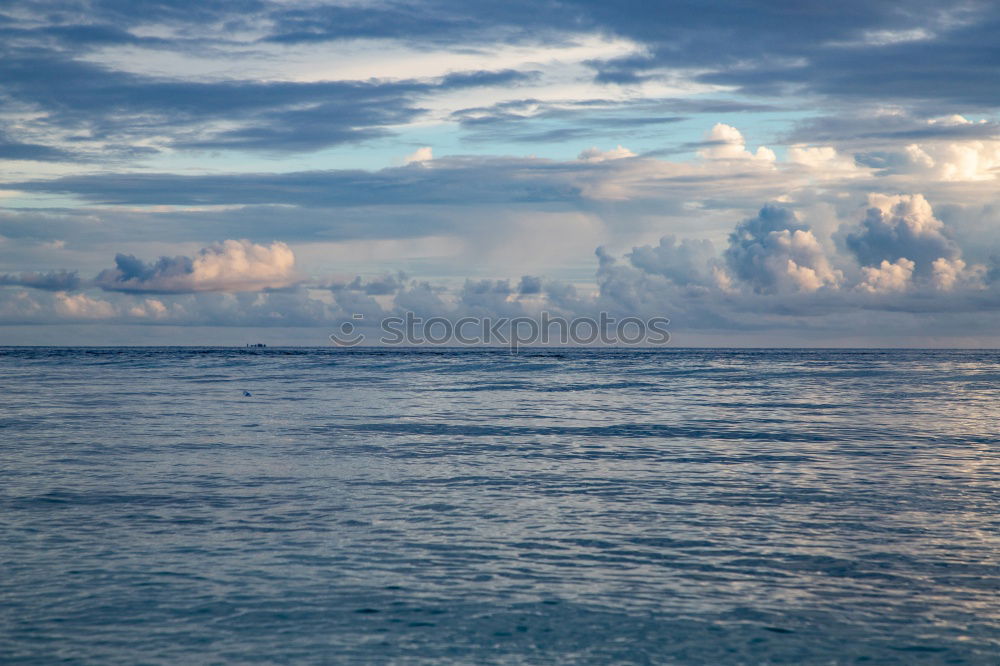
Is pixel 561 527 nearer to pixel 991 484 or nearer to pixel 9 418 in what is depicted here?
pixel 991 484

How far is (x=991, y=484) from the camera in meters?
17.7

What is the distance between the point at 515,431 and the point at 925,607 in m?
18.7

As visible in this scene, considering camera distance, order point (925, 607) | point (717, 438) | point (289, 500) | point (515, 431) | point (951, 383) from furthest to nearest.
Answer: point (951, 383)
point (515, 431)
point (717, 438)
point (289, 500)
point (925, 607)

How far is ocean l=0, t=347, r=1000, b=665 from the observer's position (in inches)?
351

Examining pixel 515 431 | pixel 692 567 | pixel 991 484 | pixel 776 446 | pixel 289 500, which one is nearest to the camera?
pixel 692 567

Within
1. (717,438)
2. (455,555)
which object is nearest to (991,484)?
(717,438)

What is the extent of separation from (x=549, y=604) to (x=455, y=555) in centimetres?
237

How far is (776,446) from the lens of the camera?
945 inches

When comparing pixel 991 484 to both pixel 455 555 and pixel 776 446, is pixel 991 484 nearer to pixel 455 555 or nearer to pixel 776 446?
pixel 776 446

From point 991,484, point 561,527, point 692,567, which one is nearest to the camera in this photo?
point 692,567

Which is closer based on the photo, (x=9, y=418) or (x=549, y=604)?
(x=549, y=604)

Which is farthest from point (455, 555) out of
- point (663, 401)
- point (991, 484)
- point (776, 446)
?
point (663, 401)

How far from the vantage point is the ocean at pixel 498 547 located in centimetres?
891

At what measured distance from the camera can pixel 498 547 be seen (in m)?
12.3
